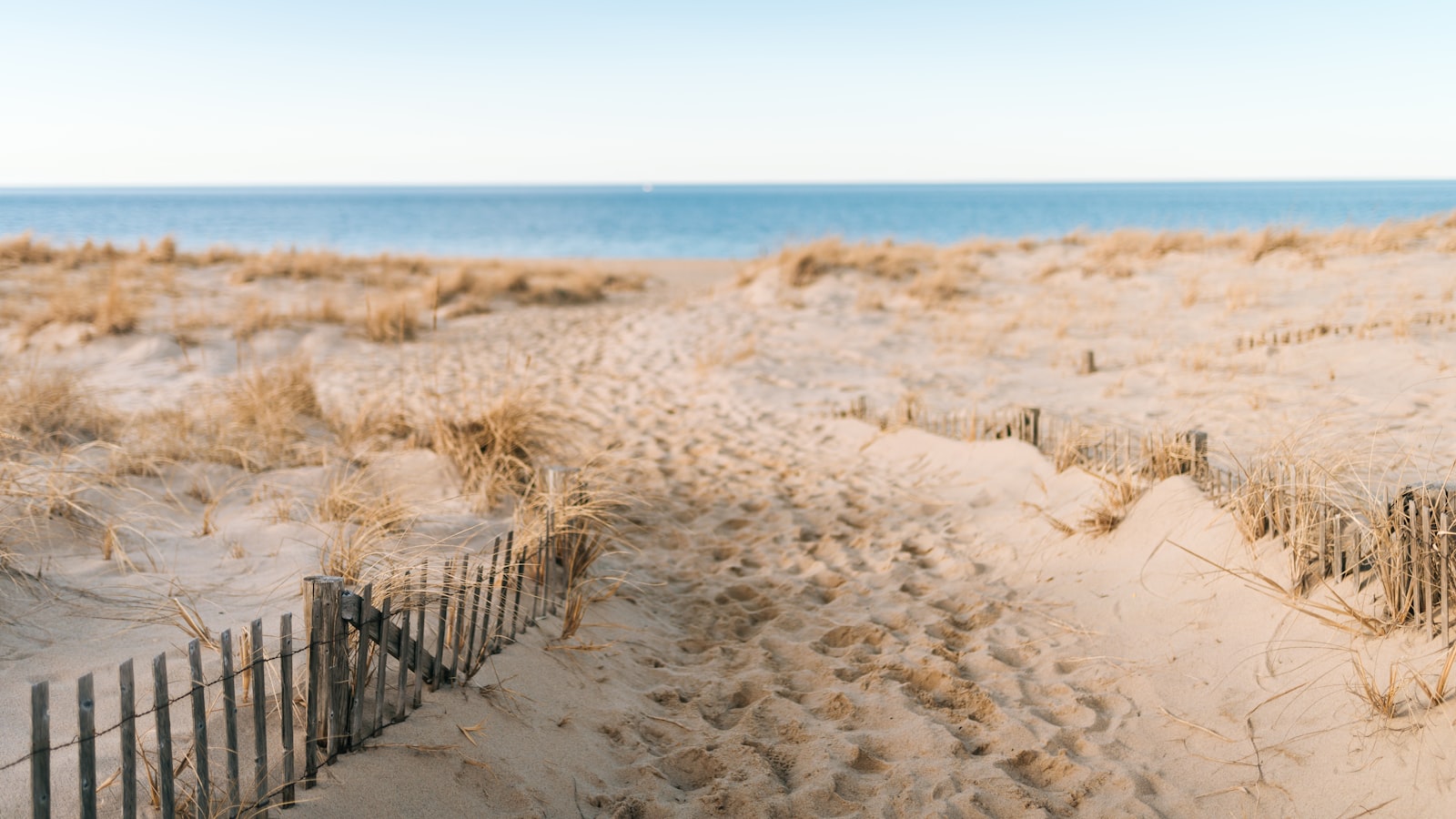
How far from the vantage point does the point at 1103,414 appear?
22.3ft

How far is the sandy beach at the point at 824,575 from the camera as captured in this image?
8.95 feet

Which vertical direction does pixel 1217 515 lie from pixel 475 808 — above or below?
above

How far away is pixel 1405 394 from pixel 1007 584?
3.55 meters

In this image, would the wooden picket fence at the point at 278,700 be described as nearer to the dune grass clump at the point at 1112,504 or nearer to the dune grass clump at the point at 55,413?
the dune grass clump at the point at 1112,504

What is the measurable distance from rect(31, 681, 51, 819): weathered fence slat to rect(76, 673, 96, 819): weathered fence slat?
0.05 m

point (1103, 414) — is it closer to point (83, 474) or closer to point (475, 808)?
point (475, 808)

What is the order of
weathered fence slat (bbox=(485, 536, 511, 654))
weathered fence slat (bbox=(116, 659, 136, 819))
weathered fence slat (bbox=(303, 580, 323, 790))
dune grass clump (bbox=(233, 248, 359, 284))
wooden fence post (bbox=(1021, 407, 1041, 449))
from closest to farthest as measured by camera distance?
weathered fence slat (bbox=(116, 659, 136, 819)) < weathered fence slat (bbox=(303, 580, 323, 790)) < weathered fence slat (bbox=(485, 536, 511, 654)) < wooden fence post (bbox=(1021, 407, 1041, 449)) < dune grass clump (bbox=(233, 248, 359, 284))

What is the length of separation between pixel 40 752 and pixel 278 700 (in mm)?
817

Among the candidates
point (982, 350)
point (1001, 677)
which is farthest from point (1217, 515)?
point (982, 350)

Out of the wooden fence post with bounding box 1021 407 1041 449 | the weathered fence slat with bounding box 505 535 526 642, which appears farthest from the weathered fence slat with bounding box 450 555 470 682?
the wooden fence post with bounding box 1021 407 1041 449

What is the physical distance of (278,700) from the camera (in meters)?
2.55

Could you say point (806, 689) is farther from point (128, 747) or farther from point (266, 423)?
point (266, 423)

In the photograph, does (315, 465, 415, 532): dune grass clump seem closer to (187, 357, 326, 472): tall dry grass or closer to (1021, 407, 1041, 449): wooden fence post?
(187, 357, 326, 472): tall dry grass

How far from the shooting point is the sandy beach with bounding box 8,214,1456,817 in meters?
2.73
